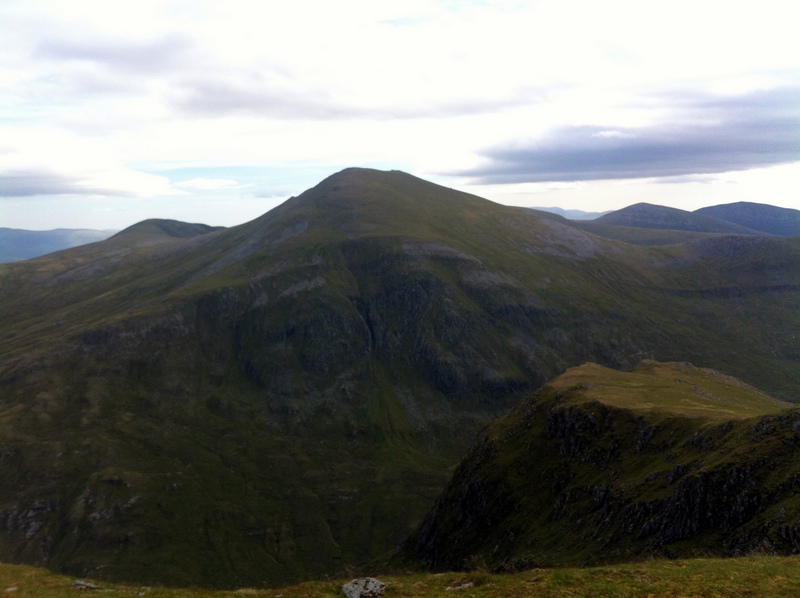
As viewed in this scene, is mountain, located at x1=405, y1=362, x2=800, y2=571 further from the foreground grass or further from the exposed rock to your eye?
the exposed rock

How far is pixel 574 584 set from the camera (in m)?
31.8

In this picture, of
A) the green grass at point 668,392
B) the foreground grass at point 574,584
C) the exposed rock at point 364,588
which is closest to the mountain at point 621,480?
the green grass at point 668,392

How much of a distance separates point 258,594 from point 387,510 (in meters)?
169

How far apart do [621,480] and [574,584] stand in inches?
1705

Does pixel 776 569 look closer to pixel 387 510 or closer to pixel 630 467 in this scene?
pixel 630 467

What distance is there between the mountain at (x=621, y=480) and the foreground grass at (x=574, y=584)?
47.0 ft

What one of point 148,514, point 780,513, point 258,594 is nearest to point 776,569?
point 780,513

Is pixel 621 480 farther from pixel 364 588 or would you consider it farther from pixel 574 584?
pixel 364 588

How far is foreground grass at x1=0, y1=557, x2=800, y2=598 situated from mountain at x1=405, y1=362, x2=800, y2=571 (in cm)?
1433

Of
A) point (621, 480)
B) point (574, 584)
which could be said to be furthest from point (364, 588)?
point (621, 480)

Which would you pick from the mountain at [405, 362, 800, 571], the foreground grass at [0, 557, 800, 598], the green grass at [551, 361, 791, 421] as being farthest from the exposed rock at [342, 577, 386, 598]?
the green grass at [551, 361, 791, 421]

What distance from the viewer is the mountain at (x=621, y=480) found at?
5197cm

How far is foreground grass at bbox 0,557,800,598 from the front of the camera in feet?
96.6

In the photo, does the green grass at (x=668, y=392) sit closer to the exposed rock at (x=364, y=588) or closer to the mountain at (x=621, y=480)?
the mountain at (x=621, y=480)
